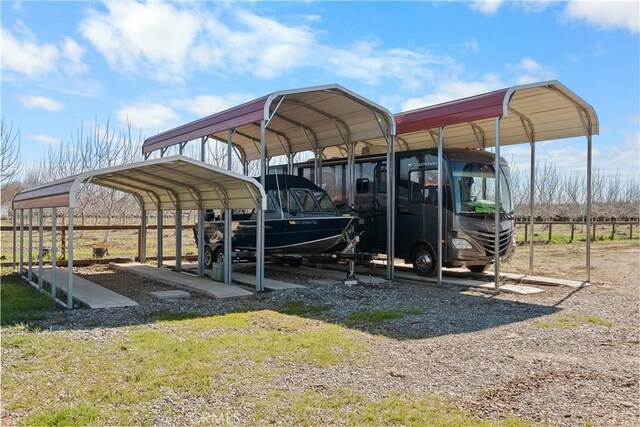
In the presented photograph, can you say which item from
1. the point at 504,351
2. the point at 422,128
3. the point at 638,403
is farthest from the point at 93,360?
the point at 422,128

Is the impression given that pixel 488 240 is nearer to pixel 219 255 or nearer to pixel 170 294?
pixel 219 255

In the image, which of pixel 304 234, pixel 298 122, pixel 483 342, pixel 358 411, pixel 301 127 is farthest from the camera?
pixel 301 127

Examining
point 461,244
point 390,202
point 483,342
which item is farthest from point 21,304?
point 461,244

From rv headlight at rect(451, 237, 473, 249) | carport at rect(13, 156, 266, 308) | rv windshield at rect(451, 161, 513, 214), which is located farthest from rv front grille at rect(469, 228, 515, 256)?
carport at rect(13, 156, 266, 308)

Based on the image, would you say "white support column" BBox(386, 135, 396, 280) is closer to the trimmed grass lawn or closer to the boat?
the boat

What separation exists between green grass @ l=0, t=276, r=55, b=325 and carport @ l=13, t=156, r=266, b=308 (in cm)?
24

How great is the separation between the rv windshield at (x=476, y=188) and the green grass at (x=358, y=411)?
7.88 metres

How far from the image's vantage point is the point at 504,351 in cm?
Result: 610

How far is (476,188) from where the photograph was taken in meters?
12.2

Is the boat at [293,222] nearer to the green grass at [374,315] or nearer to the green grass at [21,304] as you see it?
the green grass at [374,315]

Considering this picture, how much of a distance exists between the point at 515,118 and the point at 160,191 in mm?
8734

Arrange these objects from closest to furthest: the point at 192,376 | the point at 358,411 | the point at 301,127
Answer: the point at 358,411
the point at 192,376
the point at 301,127

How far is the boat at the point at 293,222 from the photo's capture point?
11.8 meters

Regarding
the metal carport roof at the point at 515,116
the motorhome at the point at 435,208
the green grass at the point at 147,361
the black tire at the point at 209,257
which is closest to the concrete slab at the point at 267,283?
the black tire at the point at 209,257
